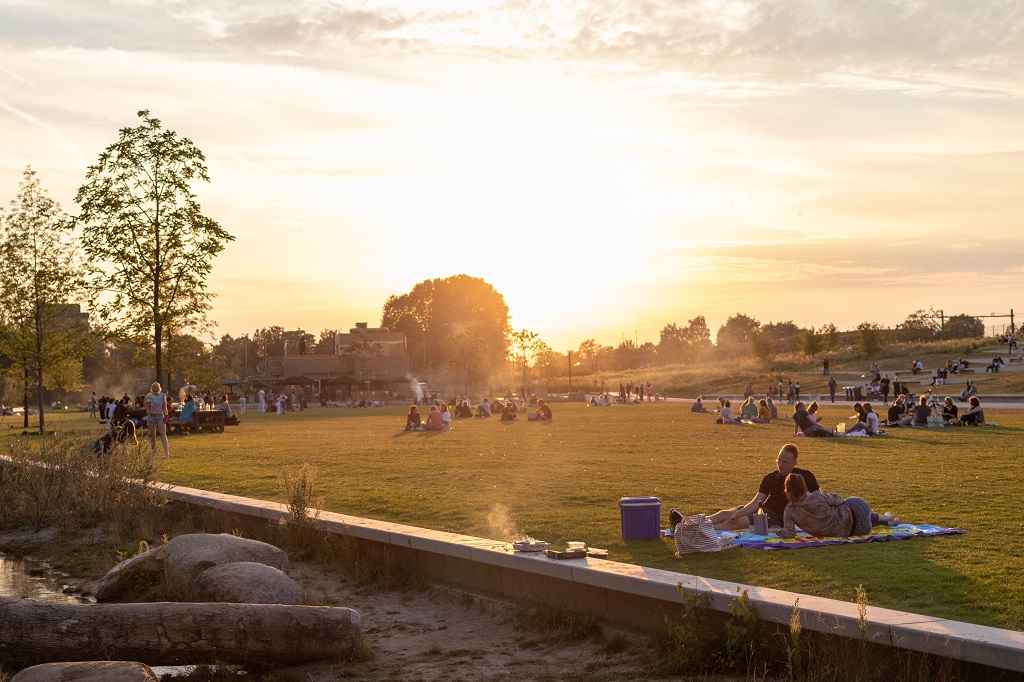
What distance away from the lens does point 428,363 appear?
14550 cm

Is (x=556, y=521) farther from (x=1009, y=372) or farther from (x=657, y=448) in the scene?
(x=1009, y=372)

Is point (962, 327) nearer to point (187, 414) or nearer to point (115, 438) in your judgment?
point (187, 414)

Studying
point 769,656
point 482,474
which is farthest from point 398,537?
point 482,474

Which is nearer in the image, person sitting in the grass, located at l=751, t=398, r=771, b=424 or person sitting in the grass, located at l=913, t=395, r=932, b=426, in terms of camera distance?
person sitting in the grass, located at l=913, t=395, r=932, b=426

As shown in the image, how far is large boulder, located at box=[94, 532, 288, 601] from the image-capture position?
34.0ft

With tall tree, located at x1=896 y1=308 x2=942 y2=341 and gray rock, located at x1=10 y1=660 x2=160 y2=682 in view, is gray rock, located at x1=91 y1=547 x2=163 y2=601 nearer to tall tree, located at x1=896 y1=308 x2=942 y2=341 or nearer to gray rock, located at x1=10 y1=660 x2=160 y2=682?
gray rock, located at x1=10 y1=660 x2=160 y2=682

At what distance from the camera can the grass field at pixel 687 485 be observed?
895 cm

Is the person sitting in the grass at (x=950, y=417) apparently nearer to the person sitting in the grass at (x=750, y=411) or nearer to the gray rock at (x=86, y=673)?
the person sitting in the grass at (x=750, y=411)

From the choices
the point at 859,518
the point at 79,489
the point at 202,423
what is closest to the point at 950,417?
the point at 859,518

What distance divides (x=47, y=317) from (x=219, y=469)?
72.7 feet

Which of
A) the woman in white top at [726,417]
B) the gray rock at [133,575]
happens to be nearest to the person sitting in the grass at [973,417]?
the woman in white top at [726,417]

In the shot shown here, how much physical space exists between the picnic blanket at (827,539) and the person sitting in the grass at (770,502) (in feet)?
0.58

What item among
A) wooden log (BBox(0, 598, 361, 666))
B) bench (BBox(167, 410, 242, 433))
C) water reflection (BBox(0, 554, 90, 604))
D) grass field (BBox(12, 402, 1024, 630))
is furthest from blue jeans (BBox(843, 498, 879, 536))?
bench (BBox(167, 410, 242, 433))

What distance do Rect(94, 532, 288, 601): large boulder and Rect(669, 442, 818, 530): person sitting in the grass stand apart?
14.3 ft
